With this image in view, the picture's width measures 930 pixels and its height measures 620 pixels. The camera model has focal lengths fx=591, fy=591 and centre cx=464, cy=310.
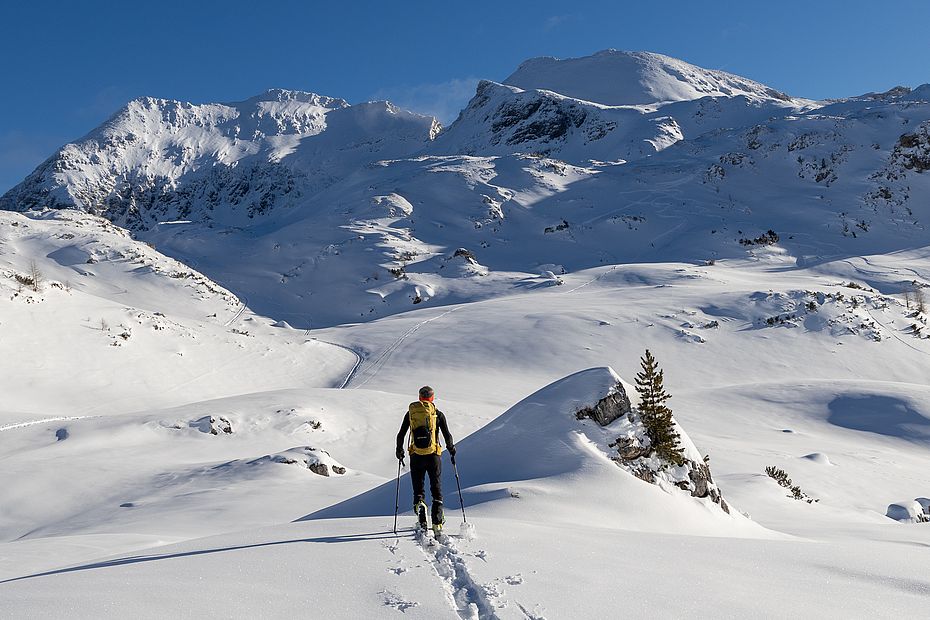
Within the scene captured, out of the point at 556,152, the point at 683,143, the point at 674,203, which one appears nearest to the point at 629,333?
the point at 674,203

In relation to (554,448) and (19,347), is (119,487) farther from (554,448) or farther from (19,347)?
(19,347)

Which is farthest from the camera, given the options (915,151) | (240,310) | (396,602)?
(915,151)

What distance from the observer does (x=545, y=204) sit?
61.5 metres

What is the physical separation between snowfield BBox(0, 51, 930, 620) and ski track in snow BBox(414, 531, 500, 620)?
0.13ft

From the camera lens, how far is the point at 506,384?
26562 mm

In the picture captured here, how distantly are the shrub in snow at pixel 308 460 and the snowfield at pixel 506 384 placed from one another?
0.23 feet

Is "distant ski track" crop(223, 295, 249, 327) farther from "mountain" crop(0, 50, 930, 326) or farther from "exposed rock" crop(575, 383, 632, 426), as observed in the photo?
"exposed rock" crop(575, 383, 632, 426)

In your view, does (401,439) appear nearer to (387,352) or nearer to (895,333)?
(387,352)

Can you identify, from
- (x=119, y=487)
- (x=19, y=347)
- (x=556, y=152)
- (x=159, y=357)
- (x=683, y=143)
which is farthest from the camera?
(x=556, y=152)

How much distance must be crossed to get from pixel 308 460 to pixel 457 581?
10.3m

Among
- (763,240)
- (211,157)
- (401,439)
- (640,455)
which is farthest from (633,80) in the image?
(401,439)

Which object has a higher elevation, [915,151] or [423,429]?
[915,151]

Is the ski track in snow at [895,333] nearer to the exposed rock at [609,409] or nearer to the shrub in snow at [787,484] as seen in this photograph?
the shrub in snow at [787,484]

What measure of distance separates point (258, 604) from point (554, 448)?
19.8 ft
